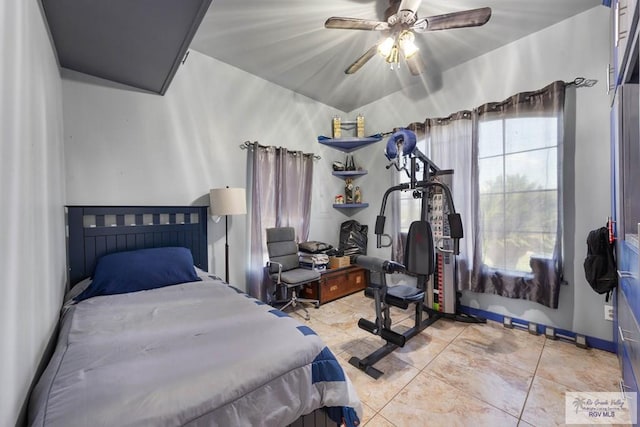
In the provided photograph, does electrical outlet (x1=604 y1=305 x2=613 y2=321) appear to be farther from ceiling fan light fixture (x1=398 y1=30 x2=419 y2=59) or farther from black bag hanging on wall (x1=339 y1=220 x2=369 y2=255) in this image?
ceiling fan light fixture (x1=398 y1=30 x2=419 y2=59)

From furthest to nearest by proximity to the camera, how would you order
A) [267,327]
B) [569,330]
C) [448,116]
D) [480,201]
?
1. [448,116]
2. [480,201]
3. [569,330]
4. [267,327]

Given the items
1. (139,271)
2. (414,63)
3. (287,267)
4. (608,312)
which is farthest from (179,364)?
(608,312)

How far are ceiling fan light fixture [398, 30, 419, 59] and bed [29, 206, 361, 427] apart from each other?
2.16 meters

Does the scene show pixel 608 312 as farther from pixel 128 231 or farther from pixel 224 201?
pixel 128 231

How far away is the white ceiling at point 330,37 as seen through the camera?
2.03m

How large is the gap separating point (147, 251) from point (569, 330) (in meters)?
3.84

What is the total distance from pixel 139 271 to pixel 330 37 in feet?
8.83

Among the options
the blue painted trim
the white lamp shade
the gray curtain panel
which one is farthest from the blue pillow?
the blue painted trim

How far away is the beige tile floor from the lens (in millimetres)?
1473

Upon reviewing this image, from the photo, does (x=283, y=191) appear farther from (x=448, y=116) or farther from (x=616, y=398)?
(x=616, y=398)

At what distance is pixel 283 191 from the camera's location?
3299 millimetres

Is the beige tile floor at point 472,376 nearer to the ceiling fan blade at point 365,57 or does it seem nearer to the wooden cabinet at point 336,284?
the wooden cabinet at point 336,284

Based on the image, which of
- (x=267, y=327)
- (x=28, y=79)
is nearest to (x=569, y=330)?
(x=267, y=327)

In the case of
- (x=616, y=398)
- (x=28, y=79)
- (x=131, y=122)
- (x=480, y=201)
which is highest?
(x=131, y=122)
